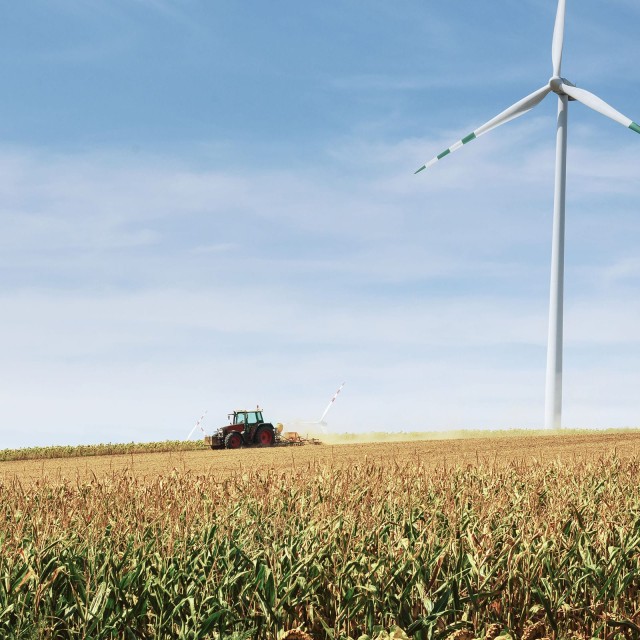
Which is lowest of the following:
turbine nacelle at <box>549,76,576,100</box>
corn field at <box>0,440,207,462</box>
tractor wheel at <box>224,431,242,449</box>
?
corn field at <box>0,440,207,462</box>

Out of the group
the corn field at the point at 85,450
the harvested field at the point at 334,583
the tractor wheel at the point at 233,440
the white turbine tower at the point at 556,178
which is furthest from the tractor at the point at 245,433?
the harvested field at the point at 334,583

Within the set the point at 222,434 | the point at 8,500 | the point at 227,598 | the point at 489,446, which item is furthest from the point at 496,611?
the point at 222,434

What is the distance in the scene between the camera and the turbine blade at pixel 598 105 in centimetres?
4497

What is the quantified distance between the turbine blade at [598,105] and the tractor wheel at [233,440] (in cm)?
2926

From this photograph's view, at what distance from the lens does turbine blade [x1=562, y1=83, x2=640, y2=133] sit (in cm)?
4497

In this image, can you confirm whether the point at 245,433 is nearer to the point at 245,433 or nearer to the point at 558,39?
the point at 245,433

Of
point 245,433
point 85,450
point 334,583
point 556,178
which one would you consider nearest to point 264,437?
point 245,433

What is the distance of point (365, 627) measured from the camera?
6.55 metres

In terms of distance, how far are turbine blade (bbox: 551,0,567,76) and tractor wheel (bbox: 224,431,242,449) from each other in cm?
3116

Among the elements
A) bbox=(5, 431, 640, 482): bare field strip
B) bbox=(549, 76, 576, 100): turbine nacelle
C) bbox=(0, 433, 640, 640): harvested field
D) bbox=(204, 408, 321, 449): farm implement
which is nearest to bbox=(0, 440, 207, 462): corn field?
bbox=(204, 408, 321, 449): farm implement

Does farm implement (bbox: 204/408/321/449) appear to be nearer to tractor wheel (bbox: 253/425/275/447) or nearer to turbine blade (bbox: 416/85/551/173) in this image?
tractor wheel (bbox: 253/425/275/447)

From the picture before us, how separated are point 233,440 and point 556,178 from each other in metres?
26.5

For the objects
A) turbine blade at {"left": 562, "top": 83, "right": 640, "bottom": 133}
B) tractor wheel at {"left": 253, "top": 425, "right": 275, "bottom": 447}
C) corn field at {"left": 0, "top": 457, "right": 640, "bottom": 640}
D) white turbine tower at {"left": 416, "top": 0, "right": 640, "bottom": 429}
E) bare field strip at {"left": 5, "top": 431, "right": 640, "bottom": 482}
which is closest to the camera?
corn field at {"left": 0, "top": 457, "right": 640, "bottom": 640}

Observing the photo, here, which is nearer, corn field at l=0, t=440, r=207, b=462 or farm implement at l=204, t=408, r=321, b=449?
farm implement at l=204, t=408, r=321, b=449
